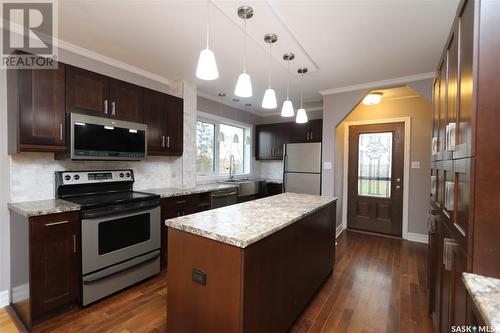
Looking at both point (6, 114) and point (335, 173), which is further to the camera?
point (335, 173)

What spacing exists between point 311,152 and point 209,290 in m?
3.34

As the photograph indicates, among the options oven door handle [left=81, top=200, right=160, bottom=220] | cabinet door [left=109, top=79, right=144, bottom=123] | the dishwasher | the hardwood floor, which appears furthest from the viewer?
the dishwasher

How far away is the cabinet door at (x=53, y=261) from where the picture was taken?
185cm

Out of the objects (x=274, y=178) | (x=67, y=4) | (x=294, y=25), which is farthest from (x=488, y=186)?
(x=274, y=178)

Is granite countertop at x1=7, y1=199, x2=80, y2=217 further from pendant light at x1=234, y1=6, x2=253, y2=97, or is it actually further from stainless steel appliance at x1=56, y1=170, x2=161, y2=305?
pendant light at x1=234, y1=6, x2=253, y2=97

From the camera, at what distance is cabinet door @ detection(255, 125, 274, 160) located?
535 cm

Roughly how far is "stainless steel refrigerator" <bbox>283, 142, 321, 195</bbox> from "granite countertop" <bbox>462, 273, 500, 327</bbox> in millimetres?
3251

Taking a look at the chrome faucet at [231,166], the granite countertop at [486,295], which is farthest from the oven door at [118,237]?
the granite countertop at [486,295]

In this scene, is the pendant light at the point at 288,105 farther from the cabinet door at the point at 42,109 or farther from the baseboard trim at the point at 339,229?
the baseboard trim at the point at 339,229

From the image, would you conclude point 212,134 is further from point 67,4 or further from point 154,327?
point 154,327

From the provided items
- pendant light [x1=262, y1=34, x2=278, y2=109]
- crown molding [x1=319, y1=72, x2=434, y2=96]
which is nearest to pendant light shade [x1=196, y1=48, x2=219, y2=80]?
pendant light [x1=262, y1=34, x2=278, y2=109]

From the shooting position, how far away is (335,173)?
4012mm

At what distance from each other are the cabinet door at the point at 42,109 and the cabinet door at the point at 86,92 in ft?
0.22

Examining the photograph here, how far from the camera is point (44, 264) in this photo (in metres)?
1.89
